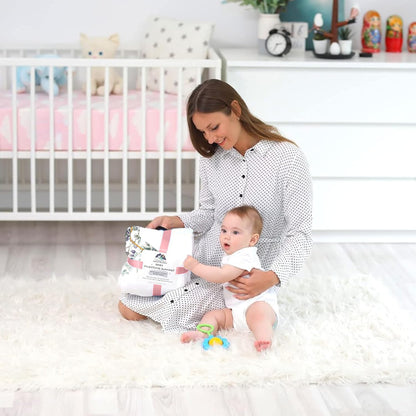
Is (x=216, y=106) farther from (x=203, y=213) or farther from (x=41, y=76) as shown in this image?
(x=41, y=76)

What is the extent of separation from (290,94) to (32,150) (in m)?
0.97

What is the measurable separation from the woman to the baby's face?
8 centimetres

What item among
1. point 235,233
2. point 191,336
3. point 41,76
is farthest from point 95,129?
point 191,336

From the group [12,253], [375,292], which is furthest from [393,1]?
[12,253]

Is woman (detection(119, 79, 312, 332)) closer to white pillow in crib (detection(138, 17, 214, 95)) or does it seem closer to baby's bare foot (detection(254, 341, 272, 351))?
baby's bare foot (detection(254, 341, 272, 351))

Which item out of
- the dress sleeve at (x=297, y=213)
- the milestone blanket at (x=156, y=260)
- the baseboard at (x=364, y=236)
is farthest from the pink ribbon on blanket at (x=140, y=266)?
the baseboard at (x=364, y=236)

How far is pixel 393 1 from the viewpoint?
3.84 meters

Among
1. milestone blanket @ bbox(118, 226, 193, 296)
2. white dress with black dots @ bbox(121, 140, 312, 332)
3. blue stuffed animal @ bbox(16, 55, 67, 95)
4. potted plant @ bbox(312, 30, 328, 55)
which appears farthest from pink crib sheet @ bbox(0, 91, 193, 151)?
milestone blanket @ bbox(118, 226, 193, 296)

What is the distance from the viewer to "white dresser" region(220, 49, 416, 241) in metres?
3.32

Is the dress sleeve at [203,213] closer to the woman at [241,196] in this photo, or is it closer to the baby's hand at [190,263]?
the woman at [241,196]

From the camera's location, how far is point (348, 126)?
134 inches

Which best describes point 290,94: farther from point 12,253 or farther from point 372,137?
point 12,253

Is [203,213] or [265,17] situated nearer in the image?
[203,213]

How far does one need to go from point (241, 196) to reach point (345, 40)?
1.10 metres
